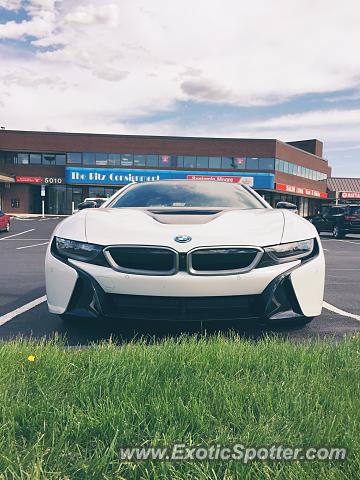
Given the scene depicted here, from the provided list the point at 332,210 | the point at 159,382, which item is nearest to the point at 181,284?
the point at 159,382

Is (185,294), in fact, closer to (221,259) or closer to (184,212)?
(221,259)

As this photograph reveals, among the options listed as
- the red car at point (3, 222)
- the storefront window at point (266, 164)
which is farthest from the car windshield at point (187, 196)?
the storefront window at point (266, 164)

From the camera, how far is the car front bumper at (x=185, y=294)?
2.58 meters

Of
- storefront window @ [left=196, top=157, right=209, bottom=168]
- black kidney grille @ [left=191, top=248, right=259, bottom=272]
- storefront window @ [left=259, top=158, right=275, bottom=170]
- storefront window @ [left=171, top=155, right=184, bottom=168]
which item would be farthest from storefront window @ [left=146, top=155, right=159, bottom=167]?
black kidney grille @ [left=191, top=248, right=259, bottom=272]

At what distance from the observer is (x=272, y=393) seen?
1.88 metres

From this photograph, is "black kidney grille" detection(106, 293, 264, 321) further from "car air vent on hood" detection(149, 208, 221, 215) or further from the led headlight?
"car air vent on hood" detection(149, 208, 221, 215)

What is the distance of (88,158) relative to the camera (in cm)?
4072

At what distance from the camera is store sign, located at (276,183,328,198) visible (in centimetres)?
4384

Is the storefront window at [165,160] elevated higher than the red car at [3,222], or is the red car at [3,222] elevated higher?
the storefront window at [165,160]

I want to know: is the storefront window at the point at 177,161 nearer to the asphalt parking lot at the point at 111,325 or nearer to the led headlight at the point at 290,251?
the asphalt parking lot at the point at 111,325

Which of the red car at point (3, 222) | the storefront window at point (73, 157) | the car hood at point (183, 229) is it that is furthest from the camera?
the storefront window at point (73, 157)

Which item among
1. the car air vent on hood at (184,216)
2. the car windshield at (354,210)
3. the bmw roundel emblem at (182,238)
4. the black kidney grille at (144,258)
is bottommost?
the black kidney grille at (144,258)

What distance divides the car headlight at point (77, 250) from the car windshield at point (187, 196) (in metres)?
1.20

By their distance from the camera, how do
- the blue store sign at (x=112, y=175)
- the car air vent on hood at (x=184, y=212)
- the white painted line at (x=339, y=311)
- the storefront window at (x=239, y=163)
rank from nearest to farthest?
1. the car air vent on hood at (x=184, y=212)
2. the white painted line at (x=339, y=311)
3. the blue store sign at (x=112, y=175)
4. the storefront window at (x=239, y=163)
